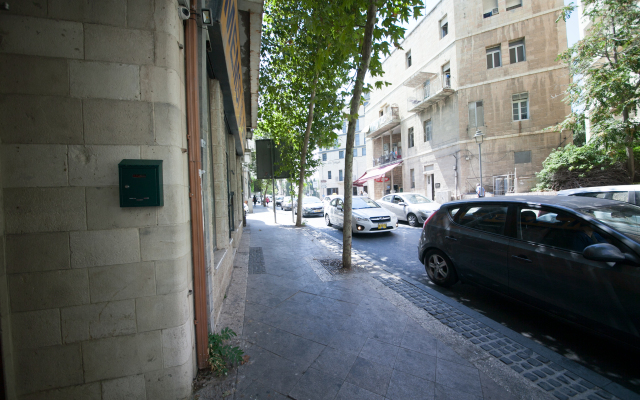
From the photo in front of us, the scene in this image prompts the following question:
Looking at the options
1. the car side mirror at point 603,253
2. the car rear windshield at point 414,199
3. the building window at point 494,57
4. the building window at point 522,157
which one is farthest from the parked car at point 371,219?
the building window at point 494,57

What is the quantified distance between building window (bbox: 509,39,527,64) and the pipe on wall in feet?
71.1

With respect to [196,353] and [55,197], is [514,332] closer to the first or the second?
[196,353]

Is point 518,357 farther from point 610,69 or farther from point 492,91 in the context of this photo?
point 492,91

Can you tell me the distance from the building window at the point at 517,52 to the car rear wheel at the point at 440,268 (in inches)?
749

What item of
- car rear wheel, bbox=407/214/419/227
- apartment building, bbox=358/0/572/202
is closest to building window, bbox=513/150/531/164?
apartment building, bbox=358/0/572/202

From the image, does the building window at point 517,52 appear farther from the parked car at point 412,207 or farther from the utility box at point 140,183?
the utility box at point 140,183

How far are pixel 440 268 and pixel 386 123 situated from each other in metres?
23.2

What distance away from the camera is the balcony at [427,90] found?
64.8ft

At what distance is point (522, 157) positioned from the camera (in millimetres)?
17781

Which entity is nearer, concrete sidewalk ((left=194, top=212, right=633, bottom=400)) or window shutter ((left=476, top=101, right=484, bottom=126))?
concrete sidewalk ((left=194, top=212, right=633, bottom=400))

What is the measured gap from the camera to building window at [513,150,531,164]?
696 inches

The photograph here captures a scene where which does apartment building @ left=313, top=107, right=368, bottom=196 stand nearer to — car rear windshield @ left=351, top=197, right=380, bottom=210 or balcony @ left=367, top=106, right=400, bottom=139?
balcony @ left=367, top=106, right=400, bottom=139

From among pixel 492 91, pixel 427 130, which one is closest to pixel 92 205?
pixel 492 91

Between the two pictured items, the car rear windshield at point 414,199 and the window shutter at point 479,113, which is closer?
the car rear windshield at point 414,199
